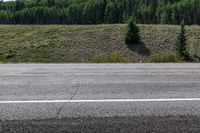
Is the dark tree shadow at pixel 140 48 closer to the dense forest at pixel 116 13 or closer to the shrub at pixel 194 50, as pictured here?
the shrub at pixel 194 50

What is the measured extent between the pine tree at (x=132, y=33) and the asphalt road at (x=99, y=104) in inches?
1943

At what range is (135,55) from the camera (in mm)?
57438

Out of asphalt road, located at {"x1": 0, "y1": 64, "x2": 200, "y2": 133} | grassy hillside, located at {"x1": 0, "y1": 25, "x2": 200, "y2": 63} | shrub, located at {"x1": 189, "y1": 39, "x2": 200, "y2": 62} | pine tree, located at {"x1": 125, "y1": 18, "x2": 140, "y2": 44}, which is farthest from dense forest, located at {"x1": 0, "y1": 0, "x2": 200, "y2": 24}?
asphalt road, located at {"x1": 0, "y1": 64, "x2": 200, "y2": 133}

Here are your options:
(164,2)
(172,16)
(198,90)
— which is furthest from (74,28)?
(164,2)

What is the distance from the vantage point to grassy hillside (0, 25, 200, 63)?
54322 mm

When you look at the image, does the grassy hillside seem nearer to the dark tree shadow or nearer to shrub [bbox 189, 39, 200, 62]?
the dark tree shadow

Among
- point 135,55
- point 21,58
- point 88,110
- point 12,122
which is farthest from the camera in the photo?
point 135,55

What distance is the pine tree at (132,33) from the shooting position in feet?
200

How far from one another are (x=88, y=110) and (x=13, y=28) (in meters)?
72.8

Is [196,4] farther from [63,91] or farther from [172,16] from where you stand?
[63,91]

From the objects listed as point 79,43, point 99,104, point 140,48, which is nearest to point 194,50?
point 140,48

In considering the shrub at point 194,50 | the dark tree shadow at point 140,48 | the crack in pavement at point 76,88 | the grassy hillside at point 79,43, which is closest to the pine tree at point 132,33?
the dark tree shadow at point 140,48

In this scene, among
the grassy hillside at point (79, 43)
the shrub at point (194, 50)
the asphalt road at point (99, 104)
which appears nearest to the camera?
the asphalt road at point (99, 104)

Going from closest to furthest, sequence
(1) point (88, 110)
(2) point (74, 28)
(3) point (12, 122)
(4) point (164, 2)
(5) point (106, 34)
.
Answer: (3) point (12, 122), (1) point (88, 110), (5) point (106, 34), (2) point (74, 28), (4) point (164, 2)
